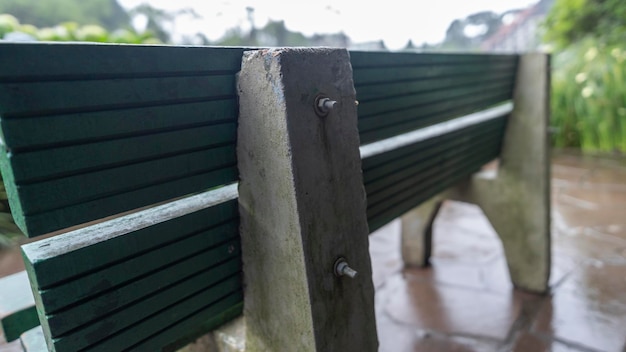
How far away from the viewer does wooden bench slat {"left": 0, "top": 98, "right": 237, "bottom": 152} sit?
68 centimetres

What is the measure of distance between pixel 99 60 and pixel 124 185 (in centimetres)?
22

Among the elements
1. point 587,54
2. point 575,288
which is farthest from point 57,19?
point 587,54

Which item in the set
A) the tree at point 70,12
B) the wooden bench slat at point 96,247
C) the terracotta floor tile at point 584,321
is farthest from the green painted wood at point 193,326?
the tree at point 70,12

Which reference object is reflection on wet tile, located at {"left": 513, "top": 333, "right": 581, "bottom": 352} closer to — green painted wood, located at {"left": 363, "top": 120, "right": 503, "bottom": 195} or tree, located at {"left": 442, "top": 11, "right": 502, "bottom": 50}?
green painted wood, located at {"left": 363, "top": 120, "right": 503, "bottom": 195}

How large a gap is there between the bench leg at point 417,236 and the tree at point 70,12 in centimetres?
261

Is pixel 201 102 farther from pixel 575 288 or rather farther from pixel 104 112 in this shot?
pixel 575 288

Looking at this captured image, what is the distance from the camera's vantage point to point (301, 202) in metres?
0.91

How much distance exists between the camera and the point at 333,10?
1783 millimetres

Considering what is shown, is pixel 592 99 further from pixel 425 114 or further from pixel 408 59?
pixel 408 59

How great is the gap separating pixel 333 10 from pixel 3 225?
1327mm

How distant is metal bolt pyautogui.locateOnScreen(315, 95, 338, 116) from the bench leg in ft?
6.71

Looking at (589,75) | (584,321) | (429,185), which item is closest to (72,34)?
(429,185)

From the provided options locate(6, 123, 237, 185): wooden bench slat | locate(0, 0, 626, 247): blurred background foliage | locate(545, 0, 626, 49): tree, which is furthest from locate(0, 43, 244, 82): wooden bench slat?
A: locate(545, 0, 626, 49): tree

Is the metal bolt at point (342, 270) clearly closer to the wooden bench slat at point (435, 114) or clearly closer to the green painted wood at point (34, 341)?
the wooden bench slat at point (435, 114)
